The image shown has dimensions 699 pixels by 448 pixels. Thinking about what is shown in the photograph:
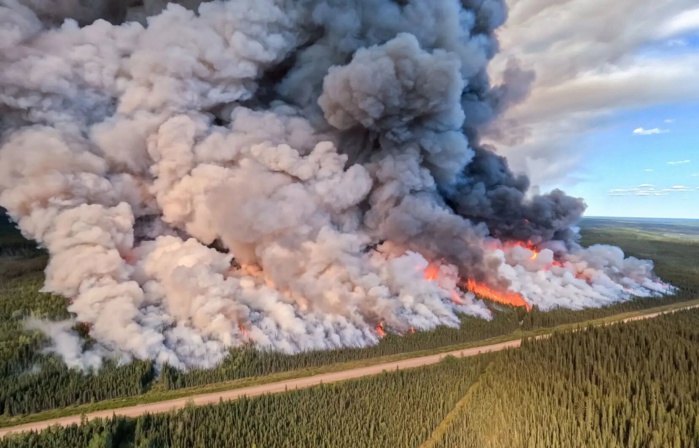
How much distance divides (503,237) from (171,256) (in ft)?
229

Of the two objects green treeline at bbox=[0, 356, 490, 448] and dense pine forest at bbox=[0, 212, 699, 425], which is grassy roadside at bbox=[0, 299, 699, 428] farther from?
green treeline at bbox=[0, 356, 490, 448]

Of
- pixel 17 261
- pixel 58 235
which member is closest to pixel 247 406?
pixel 58 235

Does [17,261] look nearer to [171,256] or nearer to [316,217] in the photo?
[171,256]

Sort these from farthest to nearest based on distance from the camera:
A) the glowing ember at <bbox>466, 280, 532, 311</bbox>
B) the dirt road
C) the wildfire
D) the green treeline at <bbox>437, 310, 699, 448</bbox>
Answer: the glowing ember at <bbox>466, 280, 532, 311</bbox>
the wildfire
the dirt road
the green treeline at <bbox>437, 310, 699, 448</bbox>

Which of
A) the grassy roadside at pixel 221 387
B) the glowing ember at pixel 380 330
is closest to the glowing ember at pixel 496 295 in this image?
the grassy roadside at pixel 221 387

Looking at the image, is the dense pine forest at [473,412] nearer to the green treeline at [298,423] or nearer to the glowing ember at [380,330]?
the green treeline at [298,423]

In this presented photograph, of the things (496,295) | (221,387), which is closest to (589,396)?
(221,387)

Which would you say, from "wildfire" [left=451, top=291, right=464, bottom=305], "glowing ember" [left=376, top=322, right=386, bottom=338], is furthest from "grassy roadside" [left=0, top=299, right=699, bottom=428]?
"wildfire" [left=451, top=291, right=464, bottom=305]

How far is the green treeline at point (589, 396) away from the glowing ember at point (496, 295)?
32162 mm

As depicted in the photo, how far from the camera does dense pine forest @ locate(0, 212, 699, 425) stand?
59.8 metres

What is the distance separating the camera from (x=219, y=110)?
95.3 meters

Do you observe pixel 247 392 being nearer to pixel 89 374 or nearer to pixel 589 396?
pixel 89 374

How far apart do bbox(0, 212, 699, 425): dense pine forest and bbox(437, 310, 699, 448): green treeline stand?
18.9m

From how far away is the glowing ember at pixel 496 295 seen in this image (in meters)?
104
